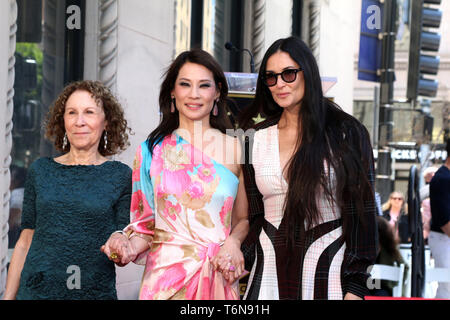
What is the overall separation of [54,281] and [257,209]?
1000 mm

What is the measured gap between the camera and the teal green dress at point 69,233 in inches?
142

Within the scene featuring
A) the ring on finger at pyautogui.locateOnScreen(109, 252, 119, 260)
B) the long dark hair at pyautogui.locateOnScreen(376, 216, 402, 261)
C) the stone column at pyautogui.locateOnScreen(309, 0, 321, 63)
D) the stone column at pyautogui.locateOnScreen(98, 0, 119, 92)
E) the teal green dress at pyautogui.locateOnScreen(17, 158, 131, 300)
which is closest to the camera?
the ring on finger at pyautogui.locateOnScreen(109, 252, 119, 260)

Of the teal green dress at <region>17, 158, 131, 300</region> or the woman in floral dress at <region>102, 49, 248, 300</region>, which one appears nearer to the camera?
the woman in floral dress at <region>102, 49, 248, 300</region>

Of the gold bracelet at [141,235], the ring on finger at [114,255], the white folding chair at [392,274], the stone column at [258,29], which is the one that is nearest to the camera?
the ring on finger at [114,255]

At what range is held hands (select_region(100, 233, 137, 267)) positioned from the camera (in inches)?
131

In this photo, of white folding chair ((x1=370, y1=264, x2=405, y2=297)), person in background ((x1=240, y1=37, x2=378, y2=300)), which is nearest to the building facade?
person in background ((x1=240, y1=37, x2=378, y2=300))

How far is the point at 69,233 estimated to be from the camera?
11.9ft

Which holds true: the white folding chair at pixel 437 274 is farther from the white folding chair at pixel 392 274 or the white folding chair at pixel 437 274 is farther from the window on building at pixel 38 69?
the window on building at pixel 38 69

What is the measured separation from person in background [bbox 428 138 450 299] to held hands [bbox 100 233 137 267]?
440 cm

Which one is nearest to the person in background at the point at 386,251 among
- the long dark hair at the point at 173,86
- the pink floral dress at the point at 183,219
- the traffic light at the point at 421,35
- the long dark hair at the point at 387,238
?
the long dark hair at the point at 387,238

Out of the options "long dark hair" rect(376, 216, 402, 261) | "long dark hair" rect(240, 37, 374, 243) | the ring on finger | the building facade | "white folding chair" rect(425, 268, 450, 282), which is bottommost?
"white folding chair" rect(425, 268, 450, 282)

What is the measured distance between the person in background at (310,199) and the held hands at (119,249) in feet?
1.67

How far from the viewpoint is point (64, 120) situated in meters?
3.84

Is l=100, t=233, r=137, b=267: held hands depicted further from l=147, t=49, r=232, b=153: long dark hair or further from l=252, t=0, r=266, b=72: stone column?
l=252, t=0, r=266, b=72: stone column
